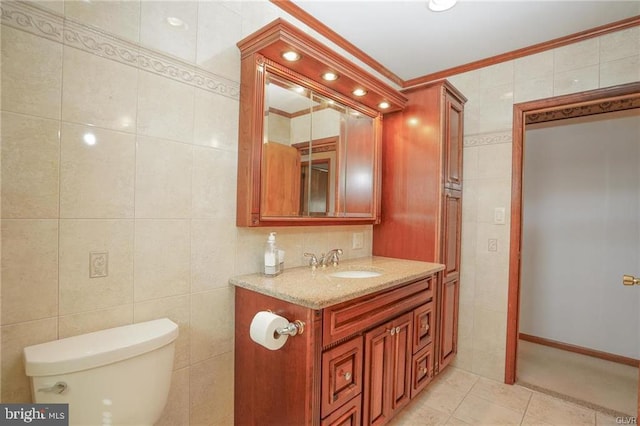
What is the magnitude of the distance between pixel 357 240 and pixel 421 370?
3.08 ft

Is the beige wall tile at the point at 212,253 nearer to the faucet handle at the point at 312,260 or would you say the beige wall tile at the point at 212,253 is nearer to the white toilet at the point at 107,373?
the white toilet at the point at 107,373

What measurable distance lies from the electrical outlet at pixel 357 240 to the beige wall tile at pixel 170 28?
149 centimetres

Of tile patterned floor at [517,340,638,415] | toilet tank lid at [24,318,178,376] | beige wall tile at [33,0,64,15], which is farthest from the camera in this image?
tile patterned floor at [517,340,638,415]

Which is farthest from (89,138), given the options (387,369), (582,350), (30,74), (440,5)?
(582,350)

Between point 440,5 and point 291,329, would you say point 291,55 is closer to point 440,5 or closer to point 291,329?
point 440,5

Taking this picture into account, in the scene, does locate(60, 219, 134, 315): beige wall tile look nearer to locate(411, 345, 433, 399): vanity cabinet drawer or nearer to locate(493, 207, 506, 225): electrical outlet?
locate(411, 345, 433, 399): vanity cabinet drawer

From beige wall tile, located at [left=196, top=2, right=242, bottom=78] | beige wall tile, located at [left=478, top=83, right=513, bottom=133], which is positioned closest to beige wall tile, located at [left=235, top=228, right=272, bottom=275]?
beige wall tile, located at [left=196, top=2, right=242, bottom=78]

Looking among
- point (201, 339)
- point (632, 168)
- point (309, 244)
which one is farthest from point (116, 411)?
point (632, 168)

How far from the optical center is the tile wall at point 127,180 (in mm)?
953

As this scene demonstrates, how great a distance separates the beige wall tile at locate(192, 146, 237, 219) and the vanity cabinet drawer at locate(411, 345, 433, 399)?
140 centimetres

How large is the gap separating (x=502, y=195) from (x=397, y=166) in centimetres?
83

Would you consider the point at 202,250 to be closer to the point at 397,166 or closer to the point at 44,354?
the point at 44,354

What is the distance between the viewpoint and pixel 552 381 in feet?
7.48

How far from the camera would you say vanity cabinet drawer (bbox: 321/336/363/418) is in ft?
4.02
